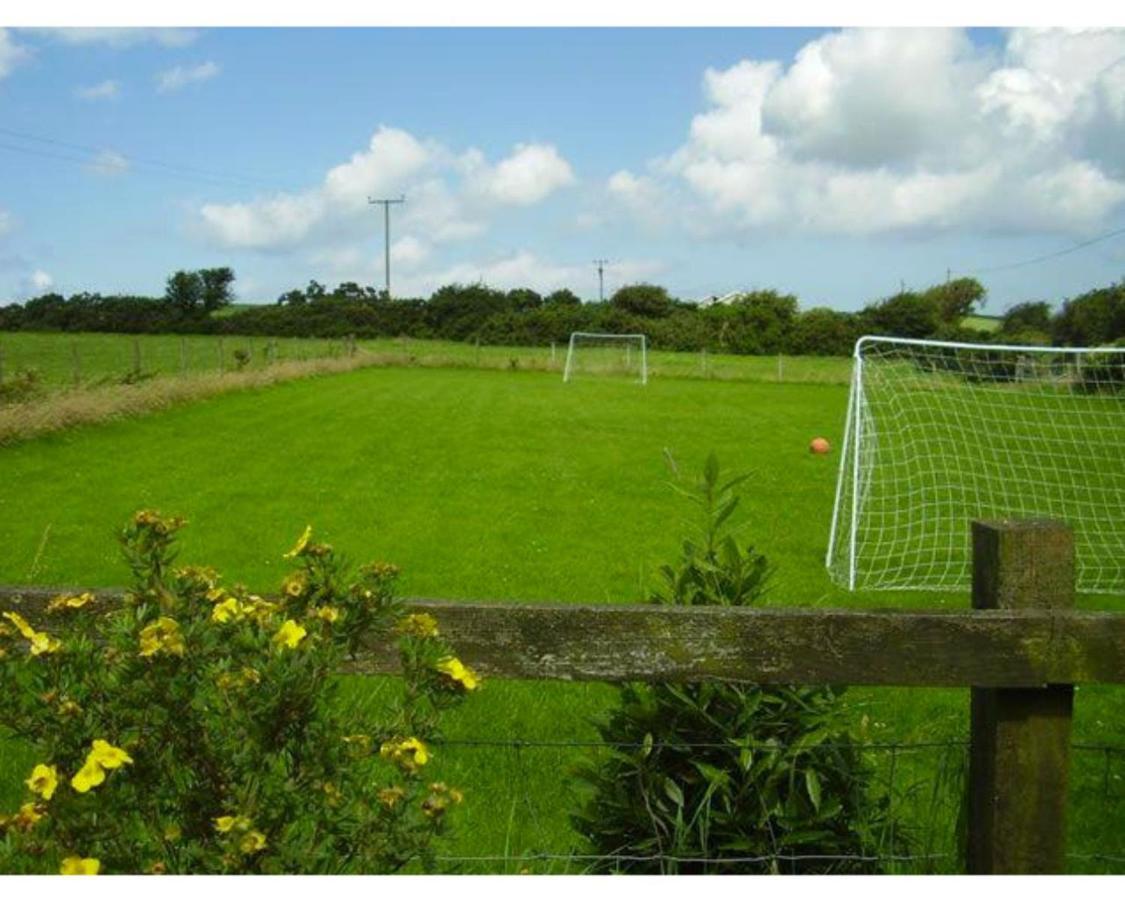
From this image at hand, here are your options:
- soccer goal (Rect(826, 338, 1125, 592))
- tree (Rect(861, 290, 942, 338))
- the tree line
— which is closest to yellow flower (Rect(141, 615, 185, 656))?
soccer goal (Rect(826, 338, 1125, 592))

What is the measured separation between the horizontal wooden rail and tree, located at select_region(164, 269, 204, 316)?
5057 centimetres

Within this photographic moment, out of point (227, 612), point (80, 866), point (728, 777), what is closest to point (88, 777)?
point (80, 866)

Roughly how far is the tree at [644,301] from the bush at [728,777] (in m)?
69.2

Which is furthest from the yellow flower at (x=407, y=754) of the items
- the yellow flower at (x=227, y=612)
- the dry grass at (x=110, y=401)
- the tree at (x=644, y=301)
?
the tree at (x=644, y=301)

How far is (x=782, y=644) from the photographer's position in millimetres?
2561

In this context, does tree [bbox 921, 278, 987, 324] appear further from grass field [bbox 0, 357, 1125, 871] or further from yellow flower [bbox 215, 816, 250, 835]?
yellow flower [bbox 215, 816, 250, 835]

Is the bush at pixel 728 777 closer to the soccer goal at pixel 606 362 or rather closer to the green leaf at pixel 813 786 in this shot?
the green leaf at pixel 813 786

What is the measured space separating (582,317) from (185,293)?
24328 mm

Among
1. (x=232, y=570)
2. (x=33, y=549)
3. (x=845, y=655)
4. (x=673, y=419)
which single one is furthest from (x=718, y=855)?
(x=673, y=419)

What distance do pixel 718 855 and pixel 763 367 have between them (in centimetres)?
4546

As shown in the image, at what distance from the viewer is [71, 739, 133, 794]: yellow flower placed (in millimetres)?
1910

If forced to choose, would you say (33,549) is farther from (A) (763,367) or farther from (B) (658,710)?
(A) (763,367)

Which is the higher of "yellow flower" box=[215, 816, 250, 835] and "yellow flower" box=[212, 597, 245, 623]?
"yellow flower" box=[212, 597, 245, 623]

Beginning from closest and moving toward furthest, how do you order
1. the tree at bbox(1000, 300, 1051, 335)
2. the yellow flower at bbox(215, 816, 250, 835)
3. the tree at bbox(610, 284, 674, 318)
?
the yellow flower at bbox(215, 816, 250, 835) < the tree at bbox(1000, 300, 1051, 335) < the tree at bbox(610, 284, 674, 318)
